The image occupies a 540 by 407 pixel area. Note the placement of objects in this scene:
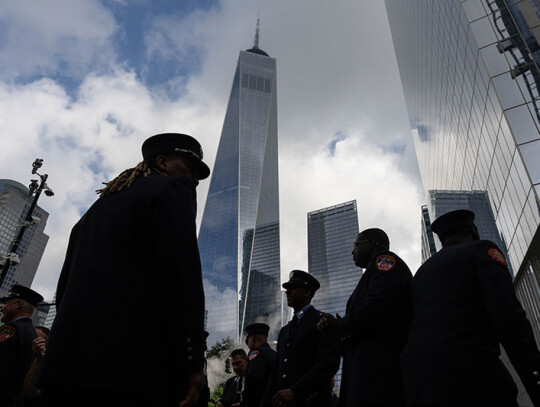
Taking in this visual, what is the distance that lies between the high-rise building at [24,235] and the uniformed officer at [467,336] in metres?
64.3

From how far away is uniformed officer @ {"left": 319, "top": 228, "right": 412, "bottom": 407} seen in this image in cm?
283

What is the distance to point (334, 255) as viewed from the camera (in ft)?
585

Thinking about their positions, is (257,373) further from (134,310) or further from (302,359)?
(134,310)

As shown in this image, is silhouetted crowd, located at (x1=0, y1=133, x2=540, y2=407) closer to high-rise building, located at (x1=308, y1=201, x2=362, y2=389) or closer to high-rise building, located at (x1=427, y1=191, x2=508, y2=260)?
high-rise building, located at (x1=427, y1=191, x2=508, y2=260)

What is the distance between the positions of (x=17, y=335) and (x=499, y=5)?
932 inches

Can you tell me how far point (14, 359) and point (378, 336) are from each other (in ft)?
12.1

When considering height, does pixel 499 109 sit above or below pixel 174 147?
above

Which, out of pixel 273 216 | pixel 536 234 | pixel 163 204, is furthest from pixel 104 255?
pixel 273 216

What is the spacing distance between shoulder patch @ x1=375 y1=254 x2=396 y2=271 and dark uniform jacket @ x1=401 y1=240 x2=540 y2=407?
48cm

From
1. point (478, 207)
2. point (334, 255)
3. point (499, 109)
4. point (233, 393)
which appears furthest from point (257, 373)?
point (334, 255)

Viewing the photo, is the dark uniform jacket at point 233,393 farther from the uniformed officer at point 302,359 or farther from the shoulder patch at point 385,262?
the shoulder patch at point 385,262

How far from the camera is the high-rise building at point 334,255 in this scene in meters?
173

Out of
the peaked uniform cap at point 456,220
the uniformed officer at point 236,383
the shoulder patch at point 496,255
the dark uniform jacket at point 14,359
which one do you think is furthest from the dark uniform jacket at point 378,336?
the uniformed officer at point 236,383

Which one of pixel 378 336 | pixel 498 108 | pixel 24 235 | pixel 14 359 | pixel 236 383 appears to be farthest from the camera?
pixel 24 235
